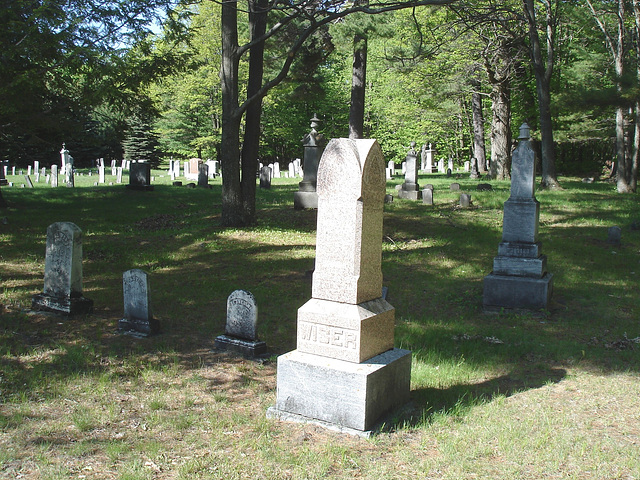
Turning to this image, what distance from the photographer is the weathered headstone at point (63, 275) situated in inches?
321

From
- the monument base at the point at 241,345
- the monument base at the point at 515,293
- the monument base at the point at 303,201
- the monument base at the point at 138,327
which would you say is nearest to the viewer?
the monument base at the point at 241,345

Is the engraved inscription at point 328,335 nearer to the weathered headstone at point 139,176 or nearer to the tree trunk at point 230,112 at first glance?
the tree trunk at point 230,112

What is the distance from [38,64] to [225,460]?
40.2 ft

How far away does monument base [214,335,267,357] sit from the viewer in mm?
6918

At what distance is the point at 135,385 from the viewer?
5.79 meters

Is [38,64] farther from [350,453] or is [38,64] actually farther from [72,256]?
[350,453]

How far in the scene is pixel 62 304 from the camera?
816cm

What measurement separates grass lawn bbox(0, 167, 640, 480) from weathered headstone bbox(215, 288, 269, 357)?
23cm

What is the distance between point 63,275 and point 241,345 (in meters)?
3.05

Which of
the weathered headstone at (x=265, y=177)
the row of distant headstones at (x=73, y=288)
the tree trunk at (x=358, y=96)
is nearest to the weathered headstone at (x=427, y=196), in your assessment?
the tree trunk at (x=358, y=96)

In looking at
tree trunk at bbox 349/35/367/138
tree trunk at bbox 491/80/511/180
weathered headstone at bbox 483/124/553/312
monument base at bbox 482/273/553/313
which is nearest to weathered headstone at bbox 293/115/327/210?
tree trunk at bbox 349/35/367/138

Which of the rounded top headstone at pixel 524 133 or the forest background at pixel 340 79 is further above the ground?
the forest background at pixel 340 79

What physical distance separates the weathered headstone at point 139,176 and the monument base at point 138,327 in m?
15.6

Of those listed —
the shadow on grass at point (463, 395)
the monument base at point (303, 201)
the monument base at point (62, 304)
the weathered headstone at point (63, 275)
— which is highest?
the monument base at point (303, 201)
